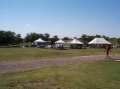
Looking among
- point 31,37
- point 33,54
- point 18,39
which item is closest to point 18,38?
point 18,39

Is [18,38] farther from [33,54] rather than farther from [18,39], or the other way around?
[33,54]

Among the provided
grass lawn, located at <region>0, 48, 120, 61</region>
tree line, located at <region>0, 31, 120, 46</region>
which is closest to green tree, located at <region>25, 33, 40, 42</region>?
tree line, located at <region>0, 31, 120, 46</region>

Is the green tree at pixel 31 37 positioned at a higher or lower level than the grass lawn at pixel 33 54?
higher

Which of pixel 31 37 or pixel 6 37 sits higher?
pixel 31 37

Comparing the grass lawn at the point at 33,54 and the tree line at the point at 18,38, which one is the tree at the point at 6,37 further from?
the grass lawn at the point at 33,54

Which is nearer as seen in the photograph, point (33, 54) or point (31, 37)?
point (33, 54)

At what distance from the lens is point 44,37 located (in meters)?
141

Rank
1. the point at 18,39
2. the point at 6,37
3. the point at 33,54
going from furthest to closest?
the point at 18,39 → the point at 6,37 → the point at 33,54

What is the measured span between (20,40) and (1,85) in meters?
121

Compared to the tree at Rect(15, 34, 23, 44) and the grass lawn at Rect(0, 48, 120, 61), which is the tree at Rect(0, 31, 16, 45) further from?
the grass lawn at Rect(0, 48, 120, 61)

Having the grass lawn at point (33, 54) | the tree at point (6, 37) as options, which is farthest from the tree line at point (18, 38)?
the grass lawn at point (33, 54)

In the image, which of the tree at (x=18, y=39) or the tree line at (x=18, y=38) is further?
the tree at (x=18, y=39)

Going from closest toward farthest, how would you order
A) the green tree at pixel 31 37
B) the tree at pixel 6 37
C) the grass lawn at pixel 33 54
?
the grass lawn at pixel 33 54, the tree at pixel 6 37, the green tree at pixel 31 37

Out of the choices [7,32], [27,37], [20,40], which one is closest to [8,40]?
[7,32]
